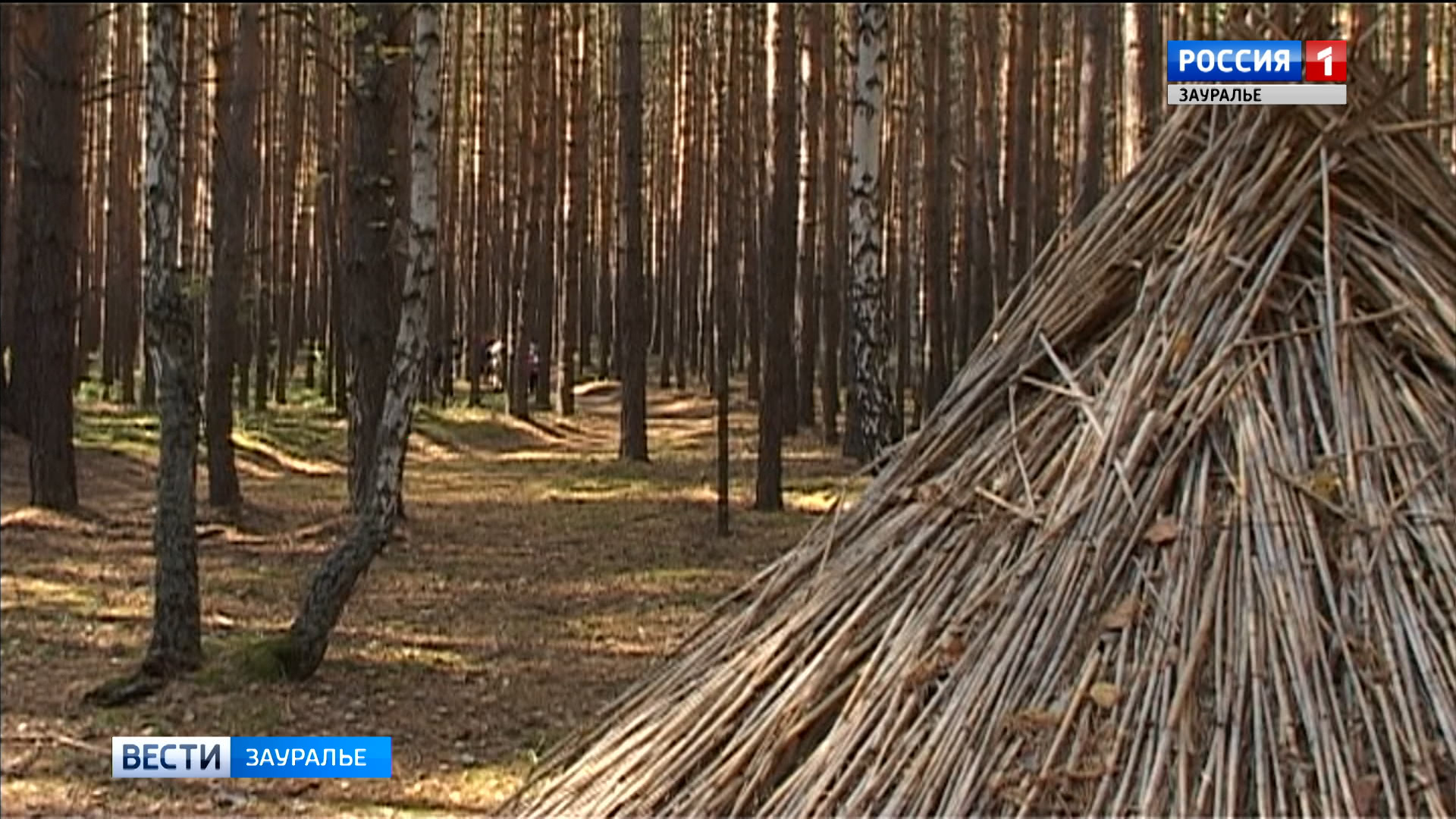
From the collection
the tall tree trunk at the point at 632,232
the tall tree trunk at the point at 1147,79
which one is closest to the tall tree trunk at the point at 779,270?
the tall tree trunk at the point at 632,232

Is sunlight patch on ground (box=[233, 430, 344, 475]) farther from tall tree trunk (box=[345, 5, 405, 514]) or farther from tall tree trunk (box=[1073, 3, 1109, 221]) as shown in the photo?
tall tree trunk (box=[1073, 3, 1109, 221])

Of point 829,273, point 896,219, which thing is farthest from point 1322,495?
point 896,219

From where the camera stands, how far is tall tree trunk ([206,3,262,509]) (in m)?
13.6

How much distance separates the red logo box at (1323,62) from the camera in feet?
12.3

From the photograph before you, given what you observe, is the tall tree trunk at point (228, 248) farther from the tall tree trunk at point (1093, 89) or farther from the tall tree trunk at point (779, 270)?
the tall tree trunk at point (1093, 89)

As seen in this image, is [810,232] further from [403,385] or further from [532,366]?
[532,366]

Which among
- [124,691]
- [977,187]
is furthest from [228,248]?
[977,187]

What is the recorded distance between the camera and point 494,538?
13.1 metres

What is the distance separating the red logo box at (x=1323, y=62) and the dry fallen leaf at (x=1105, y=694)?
155 cm

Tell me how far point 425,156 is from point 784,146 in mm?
8481

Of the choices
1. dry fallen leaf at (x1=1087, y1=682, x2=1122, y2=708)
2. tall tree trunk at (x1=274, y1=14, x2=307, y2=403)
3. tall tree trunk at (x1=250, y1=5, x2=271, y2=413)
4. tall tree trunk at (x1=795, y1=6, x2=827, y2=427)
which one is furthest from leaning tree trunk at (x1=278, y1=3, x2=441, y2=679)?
tall tree trunk at (x1=250, y1=5, x2=271, y2=413)

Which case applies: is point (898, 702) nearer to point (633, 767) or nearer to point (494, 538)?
point (633, 767)

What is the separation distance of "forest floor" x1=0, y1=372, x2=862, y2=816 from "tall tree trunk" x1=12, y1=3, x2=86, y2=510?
55cm

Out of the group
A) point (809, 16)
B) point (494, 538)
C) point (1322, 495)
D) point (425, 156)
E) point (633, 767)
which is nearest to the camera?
point (1322, 495)
